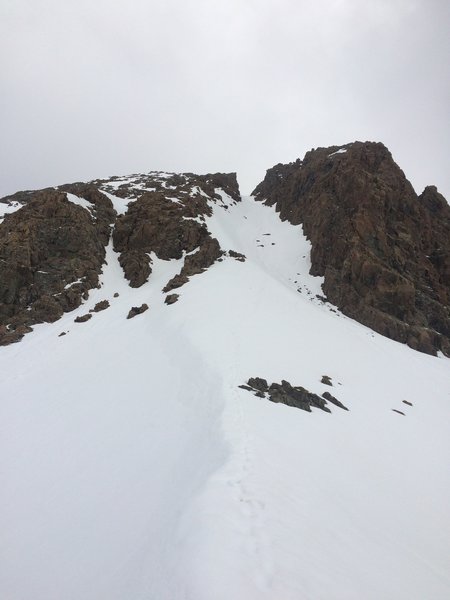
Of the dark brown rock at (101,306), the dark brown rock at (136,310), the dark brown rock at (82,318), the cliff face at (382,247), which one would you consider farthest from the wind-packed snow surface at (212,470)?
the cliff face at (382,247)

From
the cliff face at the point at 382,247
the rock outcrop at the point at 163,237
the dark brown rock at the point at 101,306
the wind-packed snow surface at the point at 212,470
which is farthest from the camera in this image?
the rock outcrop at the point at 163,237

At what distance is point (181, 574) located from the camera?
17.9 feet

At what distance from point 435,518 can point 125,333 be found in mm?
18648

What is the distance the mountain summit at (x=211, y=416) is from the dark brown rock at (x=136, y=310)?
17 centimetres

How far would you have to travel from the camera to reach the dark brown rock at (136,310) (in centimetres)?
2590

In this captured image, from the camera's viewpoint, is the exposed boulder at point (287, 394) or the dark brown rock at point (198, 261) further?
the dark brown rock at point (198, 261)

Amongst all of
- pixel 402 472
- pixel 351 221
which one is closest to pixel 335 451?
pixel 402 472

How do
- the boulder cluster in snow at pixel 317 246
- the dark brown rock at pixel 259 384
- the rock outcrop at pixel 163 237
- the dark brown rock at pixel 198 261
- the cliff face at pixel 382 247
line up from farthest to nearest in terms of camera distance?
the rock outcrop at pixel 163 237
the cliff face at pixel 382 247
the dark brown rock at pixel 198 261
the boulder cluster in snow at pixel 317 246
the dark brown rock at pixel 259 384

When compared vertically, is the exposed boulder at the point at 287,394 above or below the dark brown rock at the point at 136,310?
above

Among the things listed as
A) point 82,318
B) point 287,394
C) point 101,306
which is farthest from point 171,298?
point 287,394

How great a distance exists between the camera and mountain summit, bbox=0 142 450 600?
645cm

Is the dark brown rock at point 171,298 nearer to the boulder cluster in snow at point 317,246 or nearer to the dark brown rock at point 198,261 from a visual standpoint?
the boulder cluster in snow at point 317,246

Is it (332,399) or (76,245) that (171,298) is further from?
(332,399)

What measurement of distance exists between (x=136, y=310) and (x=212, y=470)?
19.6 meters
